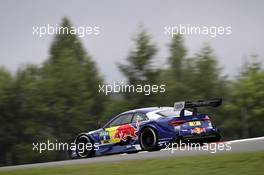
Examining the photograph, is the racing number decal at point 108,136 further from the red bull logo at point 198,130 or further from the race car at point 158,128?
the red bull logo at point 198,130

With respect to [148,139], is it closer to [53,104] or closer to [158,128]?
[158,128]

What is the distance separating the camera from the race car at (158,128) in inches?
535

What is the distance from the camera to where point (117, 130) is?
1512 cm

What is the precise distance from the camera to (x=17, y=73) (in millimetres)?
Answer: 47938

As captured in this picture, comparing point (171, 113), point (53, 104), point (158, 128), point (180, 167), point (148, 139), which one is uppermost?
point (53, 104)

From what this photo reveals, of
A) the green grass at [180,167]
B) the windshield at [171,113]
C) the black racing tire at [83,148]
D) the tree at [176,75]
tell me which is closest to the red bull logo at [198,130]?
the windshield at [171,113]

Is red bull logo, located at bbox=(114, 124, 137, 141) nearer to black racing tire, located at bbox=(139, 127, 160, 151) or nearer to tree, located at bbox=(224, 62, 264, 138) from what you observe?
black racing tire, located at bbox=(139, 127, 160, 151)

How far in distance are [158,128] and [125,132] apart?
132 cm

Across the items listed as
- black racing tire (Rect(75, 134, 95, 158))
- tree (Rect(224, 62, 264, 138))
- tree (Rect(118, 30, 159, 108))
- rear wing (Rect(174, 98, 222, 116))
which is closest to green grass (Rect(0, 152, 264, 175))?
rear wing (Rect(174, 98, 222, 116))

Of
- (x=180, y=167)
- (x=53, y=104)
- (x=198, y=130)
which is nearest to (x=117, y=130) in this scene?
(x=198, y=130)

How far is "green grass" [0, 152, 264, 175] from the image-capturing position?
8914mm

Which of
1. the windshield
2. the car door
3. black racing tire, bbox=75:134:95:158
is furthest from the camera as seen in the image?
black racing tire, bbox=75:134:95:158

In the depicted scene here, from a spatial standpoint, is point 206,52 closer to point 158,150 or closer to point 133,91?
point 133,91

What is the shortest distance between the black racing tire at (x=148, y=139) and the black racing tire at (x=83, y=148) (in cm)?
204
